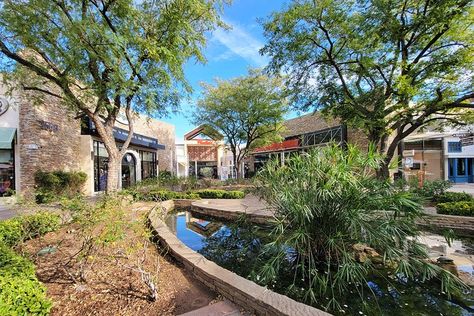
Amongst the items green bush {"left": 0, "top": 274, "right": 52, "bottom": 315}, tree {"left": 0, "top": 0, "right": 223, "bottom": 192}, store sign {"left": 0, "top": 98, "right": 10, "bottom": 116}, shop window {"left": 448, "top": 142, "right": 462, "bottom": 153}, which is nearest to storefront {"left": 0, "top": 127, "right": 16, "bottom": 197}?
store sign {"left": 0, "top": 98, "right": 10, "bottom": 116}

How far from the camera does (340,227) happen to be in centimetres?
415

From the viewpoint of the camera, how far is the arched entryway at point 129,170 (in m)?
17.6

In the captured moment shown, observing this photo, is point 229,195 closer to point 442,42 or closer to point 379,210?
point 379,210

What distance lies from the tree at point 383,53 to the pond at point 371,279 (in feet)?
8.15

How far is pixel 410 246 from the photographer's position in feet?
13.2

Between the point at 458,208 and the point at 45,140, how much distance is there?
16575mm

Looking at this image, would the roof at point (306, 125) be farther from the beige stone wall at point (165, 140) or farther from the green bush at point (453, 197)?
the beige stone wall at point (165, 140)

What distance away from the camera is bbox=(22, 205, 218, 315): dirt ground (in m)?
2.95

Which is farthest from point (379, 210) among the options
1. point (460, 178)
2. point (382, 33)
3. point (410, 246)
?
point (460, 178)

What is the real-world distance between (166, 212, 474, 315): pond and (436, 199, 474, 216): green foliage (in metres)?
1.39

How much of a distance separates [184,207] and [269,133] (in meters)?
9.64

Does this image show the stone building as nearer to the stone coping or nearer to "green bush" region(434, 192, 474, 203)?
the stone coping

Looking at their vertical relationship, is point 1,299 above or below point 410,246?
above

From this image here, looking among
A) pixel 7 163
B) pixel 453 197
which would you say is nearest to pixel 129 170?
pixel 7 163
